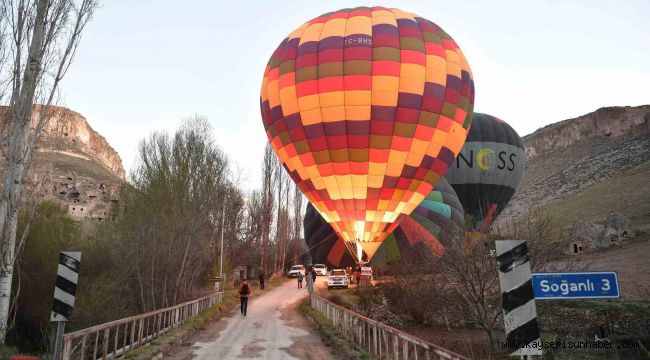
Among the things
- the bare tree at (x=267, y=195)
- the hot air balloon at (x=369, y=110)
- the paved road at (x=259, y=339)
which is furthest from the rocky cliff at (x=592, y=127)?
the paved road at (x=259, y=339)

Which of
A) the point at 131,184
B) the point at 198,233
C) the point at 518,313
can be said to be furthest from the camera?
the point at 131,184

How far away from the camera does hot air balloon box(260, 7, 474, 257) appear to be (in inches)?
805

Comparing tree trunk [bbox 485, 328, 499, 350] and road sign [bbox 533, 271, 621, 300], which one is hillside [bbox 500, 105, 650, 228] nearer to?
tree trunk [bbox 485, 328, 499, 350]

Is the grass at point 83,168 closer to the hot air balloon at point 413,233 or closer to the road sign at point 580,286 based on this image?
the hot air balloon at point 413,233

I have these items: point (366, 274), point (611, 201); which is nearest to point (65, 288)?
point (366, 274)

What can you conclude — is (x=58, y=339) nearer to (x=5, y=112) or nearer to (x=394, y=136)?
(x=5, y=112)

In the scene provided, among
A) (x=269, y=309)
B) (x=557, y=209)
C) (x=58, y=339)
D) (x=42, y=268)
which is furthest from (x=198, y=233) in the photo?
(x=557, y=209)

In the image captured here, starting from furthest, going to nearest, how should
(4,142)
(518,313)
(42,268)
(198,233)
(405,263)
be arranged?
1. (405,263)
2. (198,233)
3. (42,268)
4. (4,142)
5. (518,313)

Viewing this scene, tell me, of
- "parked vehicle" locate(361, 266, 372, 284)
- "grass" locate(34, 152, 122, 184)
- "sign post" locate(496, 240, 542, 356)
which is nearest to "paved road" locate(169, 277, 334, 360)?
"sign post" locate(496, 240, 542, 356)

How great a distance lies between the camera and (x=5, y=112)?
917 centimetres

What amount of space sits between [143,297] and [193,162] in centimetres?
1015

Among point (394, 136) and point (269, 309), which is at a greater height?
point (394, 136)

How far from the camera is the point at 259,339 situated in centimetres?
1237

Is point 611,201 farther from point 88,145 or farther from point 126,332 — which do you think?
point 88,145
